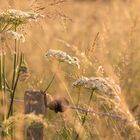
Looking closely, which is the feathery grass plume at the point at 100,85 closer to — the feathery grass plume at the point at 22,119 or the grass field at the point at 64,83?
the grass field at the point at 64,83

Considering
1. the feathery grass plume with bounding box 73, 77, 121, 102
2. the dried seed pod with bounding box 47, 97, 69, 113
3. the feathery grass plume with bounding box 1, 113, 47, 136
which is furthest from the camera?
the dried seed pod with bounding box 47, 97, 69, 113

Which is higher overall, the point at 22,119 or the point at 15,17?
the point at 15,17

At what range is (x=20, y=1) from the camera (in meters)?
3.51

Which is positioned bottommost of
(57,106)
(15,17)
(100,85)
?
(57,106)

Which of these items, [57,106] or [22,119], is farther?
[57,106]

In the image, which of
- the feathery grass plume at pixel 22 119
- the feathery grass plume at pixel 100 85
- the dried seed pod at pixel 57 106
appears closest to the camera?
the feathery grass plume at pixel 22 119

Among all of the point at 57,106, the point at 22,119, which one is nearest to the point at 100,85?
the point at 57,106

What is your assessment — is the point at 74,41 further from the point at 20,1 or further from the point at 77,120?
the point at 77,120

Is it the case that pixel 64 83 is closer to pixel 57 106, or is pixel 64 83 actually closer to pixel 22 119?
pixel 57 106

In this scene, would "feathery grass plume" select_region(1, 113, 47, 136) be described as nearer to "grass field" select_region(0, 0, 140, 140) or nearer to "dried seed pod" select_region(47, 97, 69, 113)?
"grass field" select_region(0, 0, 140, 140)

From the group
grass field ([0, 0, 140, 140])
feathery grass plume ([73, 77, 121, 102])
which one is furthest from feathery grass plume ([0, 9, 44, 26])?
feathery grass plume ([73, 77, 121, 102])

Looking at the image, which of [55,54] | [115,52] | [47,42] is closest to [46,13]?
[55,54]

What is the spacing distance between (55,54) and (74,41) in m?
3.31

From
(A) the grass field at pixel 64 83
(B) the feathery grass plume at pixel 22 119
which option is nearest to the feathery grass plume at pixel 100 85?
(A) the grass field at pixel 64 83
